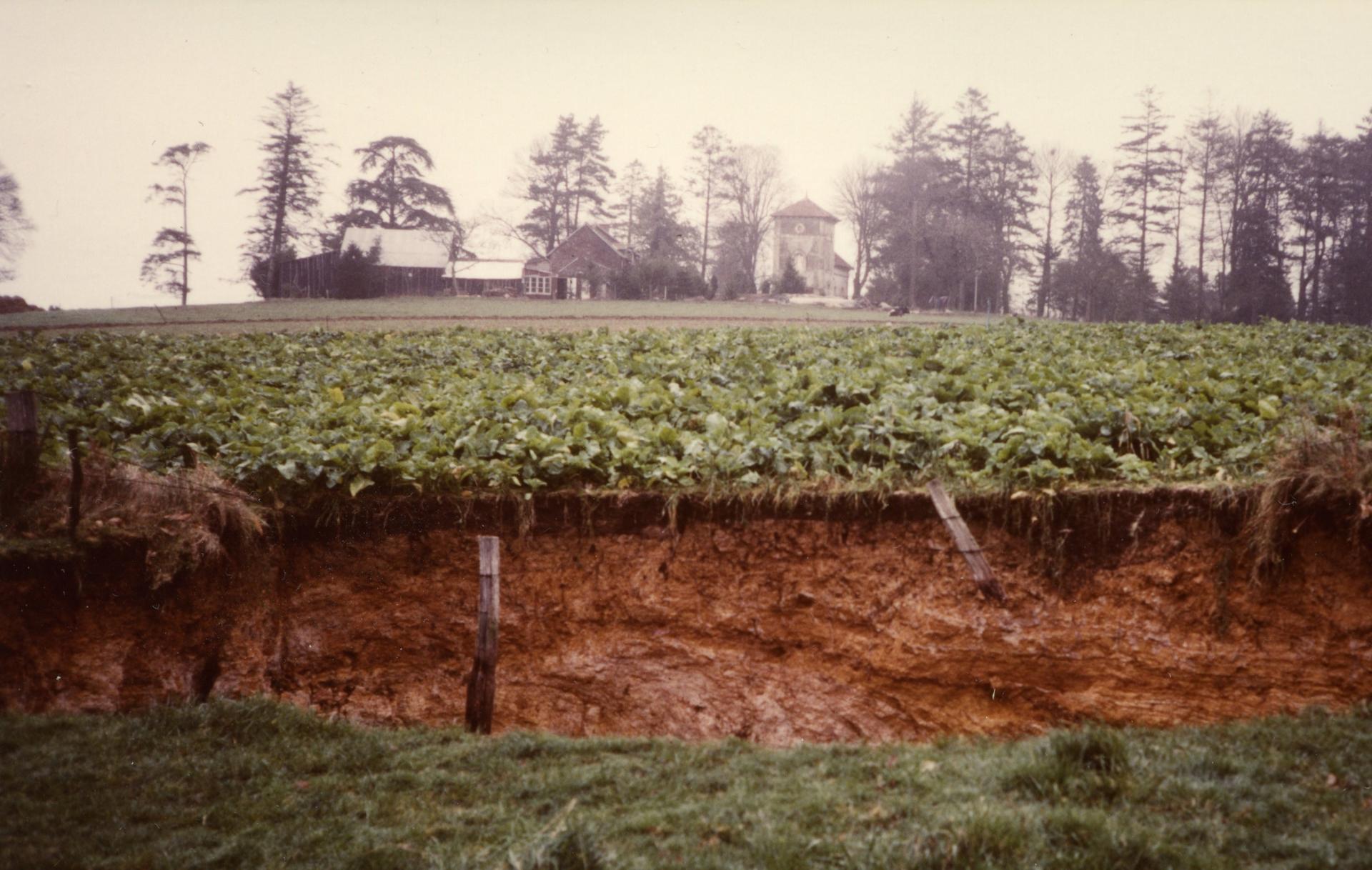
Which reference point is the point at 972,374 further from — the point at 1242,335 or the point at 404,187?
the point at 404,187

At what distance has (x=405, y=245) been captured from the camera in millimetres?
42062

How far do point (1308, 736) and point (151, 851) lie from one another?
6597mm

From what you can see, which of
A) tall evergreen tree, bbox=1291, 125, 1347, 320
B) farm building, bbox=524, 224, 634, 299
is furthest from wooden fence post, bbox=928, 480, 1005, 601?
farm building, bbox=524, 224, 634, 299

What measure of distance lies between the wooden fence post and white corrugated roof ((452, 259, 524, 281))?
1707 inches

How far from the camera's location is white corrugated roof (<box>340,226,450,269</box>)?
132 ft

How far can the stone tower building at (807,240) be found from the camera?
6581 centimetres

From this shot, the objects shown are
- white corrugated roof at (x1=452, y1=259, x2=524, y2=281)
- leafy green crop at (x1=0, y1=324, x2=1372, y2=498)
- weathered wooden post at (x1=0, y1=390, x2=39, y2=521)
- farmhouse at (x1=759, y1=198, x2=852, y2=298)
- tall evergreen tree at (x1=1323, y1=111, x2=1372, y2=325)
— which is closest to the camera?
weathered wooden post at (x1=0, y1=390, x2=39, y2=521)

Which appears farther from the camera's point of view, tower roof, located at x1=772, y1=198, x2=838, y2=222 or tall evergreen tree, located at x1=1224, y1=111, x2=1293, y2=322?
tower roof, located at x1=772, y1=198, x2=838, y2=222

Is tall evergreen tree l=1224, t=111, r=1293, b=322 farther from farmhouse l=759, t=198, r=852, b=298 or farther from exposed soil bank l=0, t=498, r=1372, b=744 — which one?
farmhouse l=759, t=198, r=852, b=298

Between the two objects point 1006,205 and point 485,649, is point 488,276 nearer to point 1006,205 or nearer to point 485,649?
point 1006,205

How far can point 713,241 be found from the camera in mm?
55969

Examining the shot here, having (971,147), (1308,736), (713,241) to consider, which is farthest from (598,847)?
(713,241)

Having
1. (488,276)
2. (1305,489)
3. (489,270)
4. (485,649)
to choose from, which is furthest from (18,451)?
(489,270)

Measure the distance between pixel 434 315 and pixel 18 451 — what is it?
2145 centimetres
